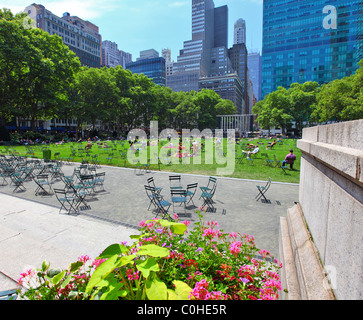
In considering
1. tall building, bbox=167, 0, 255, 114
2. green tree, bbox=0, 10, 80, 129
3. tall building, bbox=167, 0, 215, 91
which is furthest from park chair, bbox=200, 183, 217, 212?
tall building, bbox=167, 0, 215, 91

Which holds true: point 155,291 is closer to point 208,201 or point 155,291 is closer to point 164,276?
point 164,276

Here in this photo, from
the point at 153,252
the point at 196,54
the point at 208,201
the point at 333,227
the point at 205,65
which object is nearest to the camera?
the point at 153,252

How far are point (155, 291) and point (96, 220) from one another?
19.1 feet

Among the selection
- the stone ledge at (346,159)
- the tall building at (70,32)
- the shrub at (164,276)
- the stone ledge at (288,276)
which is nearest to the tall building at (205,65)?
the tall building at (70,32)

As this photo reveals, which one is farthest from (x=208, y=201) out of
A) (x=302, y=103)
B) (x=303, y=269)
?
(x=302, y=103)

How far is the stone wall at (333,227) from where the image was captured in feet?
5.97

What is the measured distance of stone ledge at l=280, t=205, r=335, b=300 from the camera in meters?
2.32

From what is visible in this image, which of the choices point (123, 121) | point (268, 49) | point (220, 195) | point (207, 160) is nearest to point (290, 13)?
point (268, 49)

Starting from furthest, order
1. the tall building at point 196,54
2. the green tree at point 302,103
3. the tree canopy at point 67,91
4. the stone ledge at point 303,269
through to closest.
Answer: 1. the tall building at point 196,54
2. the green tree at point 302,103
3. the tree canopy at point 67,91
4. the stone ledge at point 303,269

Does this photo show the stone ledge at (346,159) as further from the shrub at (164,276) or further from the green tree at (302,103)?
the green tree at (302,103)

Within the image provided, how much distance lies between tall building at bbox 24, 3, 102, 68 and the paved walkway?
10892 centimetres

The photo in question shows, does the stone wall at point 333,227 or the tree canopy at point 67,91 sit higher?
the tree canopy at point 67,91

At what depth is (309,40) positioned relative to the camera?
9744cm
